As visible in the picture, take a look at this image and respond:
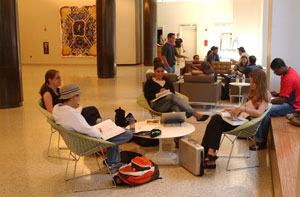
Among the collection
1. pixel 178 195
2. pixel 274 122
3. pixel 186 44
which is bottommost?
pixel 178 195

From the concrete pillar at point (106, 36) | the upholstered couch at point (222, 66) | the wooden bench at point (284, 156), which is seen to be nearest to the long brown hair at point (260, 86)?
the wooden bench at point (284, 156)

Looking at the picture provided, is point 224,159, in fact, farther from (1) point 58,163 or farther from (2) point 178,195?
(1) point 58,163

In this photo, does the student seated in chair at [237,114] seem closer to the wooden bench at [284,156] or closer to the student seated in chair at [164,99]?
the wooden bench at [284,156]

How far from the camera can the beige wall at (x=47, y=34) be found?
909 inches

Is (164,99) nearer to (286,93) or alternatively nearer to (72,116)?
(286,93)

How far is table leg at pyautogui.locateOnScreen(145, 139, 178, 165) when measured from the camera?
496 centimetres

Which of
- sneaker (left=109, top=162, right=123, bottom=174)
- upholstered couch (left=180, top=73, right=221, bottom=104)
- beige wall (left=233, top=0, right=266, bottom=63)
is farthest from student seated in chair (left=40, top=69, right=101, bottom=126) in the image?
beige wall (left=233, top=0, right=266, bottom=63)

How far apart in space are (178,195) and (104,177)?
3.46 feet

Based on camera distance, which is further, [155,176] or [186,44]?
[186,44]

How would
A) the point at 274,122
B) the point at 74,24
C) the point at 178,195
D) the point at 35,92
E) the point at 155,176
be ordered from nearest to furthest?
the point at 178,195
the point at 155,176
the point at 274,122
the point at 35,92
the point at 74,24

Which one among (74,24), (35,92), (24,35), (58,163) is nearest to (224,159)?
(58,163)

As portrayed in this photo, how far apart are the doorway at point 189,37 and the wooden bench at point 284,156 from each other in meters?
21.3

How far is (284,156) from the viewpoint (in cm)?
420

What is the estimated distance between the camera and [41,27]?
2416cm
